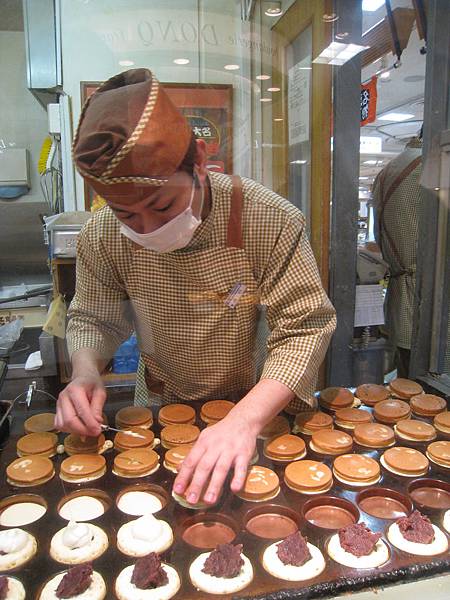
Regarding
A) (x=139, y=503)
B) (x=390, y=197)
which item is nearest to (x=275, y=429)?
(x=139, y=503)

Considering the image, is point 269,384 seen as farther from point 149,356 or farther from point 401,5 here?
point 401,5

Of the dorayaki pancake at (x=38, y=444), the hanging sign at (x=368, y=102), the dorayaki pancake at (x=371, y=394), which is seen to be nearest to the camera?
the dorayaki pancake at (x=38, y=444)

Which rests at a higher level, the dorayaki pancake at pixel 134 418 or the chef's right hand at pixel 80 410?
the chef's right hand at pixel 80 410

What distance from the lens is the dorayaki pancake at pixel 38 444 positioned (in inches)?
55.2

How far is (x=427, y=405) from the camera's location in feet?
5.56

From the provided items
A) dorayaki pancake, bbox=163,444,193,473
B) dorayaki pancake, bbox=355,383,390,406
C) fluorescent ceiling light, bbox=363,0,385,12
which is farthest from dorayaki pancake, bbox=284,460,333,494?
fluorescent ceiling light, bbox=363,0,385,12

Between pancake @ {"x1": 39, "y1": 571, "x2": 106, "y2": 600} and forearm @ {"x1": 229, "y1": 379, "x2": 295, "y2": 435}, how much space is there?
1.49 feet

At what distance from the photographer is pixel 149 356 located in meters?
1.83

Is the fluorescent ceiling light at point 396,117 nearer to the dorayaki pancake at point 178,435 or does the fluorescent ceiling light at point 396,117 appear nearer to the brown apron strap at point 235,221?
the brown apron strap at point 235,221

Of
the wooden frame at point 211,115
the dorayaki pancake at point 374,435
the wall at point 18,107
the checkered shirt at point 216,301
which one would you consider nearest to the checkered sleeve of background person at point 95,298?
the checkered shirt at point 216,301

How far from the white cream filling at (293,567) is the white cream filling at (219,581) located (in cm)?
4

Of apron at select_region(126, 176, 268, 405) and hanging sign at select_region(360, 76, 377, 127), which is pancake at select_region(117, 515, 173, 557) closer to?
apron at select_region(126, 176, 268, 405)

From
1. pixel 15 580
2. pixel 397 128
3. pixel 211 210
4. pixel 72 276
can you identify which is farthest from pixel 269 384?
pixel 397 128

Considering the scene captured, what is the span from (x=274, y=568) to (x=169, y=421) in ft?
2.19
